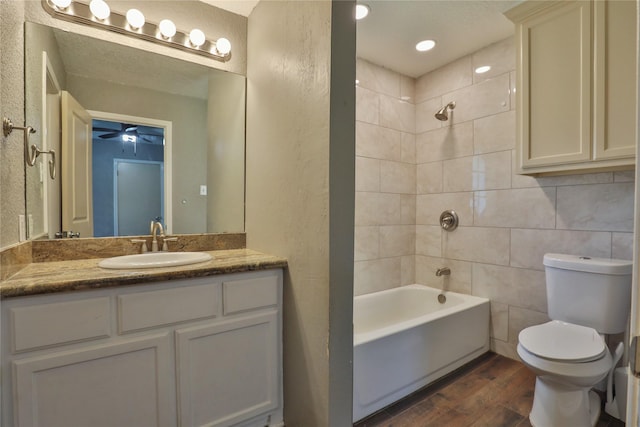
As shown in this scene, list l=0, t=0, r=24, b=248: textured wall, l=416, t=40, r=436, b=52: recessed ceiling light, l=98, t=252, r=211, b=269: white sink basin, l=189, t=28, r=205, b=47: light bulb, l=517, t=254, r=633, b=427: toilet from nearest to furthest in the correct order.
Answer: l=0, t=0, r=24, b=248: textured wall
l=98, t=252, r=211, b=269: white sink basin
l=517, t=254, r=633, b=427: toilet
l=189, t=28, r=205, b=47: light bulb
l=416, t=40, r=436, b=52: recessed ceiling light

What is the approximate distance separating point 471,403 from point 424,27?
2515 millimetres

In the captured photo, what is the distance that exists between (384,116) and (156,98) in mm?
1839

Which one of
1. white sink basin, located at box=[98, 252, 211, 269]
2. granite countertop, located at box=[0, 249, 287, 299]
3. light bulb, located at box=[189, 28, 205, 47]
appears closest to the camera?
granite countertop, located at box=[0, 249, 287, 299]

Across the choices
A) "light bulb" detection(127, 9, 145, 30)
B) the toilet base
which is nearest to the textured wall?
"light bulb" detection(127, 9, 145, 30)

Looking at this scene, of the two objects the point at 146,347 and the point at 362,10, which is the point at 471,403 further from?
the point at 362,10

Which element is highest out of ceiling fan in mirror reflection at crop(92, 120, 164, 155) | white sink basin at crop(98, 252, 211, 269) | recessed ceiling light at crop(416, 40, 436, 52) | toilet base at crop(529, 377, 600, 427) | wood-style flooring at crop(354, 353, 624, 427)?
recessed ceiling light at crop(416, 40, 436, 52)

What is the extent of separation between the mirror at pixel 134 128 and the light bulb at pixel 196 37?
5.3 inches

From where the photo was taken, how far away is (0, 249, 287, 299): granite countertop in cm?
103

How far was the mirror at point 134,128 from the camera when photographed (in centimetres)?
150

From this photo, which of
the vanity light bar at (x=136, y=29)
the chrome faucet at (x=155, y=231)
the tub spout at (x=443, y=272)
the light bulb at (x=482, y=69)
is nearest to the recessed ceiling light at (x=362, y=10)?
the vanity light bar at (x=136, y=29)

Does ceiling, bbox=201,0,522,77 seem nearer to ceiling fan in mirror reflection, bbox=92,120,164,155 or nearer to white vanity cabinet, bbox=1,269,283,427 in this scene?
ceiling fan in mirror reflection, bbox=92,120,164,155

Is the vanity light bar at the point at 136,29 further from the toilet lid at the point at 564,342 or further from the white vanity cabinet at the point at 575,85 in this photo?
the toilet lid at the point at 564,342

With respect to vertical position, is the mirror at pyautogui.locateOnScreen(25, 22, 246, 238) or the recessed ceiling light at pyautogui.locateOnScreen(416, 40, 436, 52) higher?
the recessed ceiling light at pyautogui.locateOnScreen(416, 40, 436, 52)

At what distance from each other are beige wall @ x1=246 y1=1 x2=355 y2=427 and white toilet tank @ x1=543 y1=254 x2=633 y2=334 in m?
1.48
